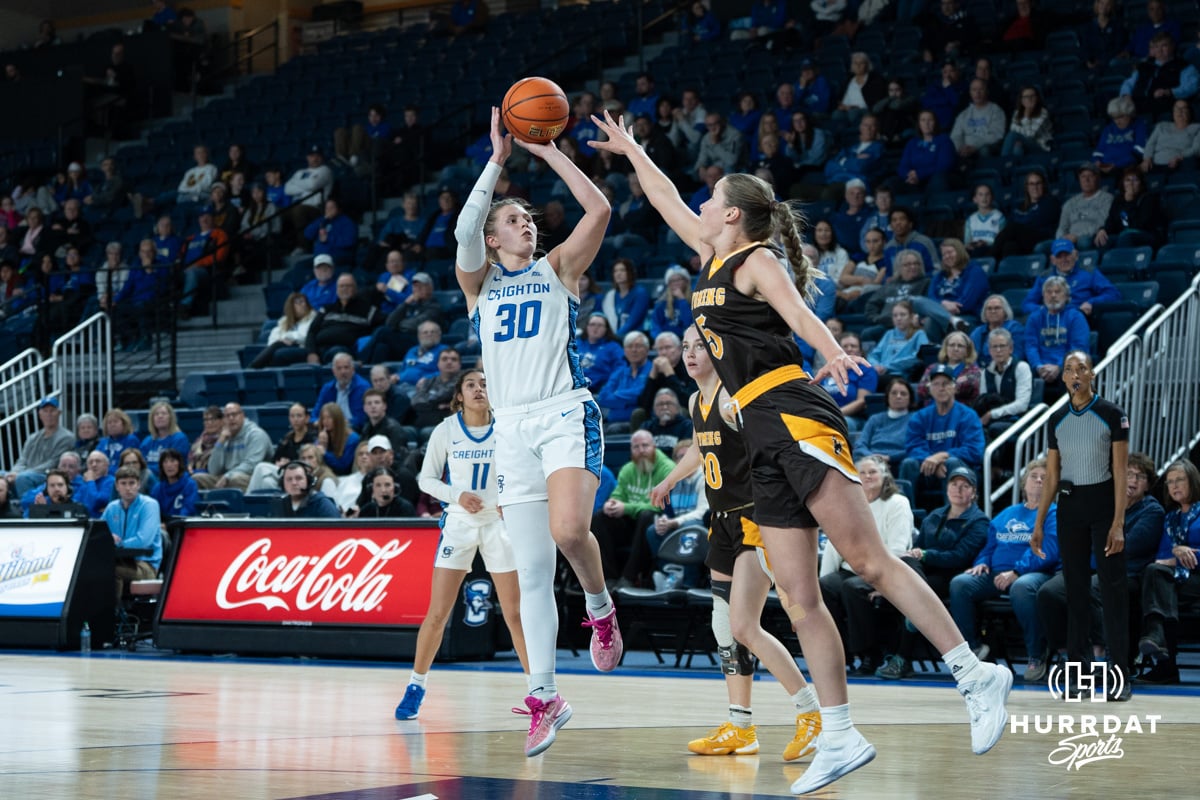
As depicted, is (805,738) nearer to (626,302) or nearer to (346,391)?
(626,302)

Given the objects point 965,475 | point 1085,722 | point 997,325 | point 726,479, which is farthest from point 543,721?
point 997,325

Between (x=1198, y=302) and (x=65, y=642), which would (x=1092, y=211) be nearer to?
(x=1198, y=302)

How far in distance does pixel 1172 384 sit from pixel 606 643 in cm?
753

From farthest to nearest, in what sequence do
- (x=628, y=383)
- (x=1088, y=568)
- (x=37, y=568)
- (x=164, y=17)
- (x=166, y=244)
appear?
(x=164, y=17)
(x=166, y=244)
(x=628, y=383)
(x=37, y=568)
(x=1088, y=568)

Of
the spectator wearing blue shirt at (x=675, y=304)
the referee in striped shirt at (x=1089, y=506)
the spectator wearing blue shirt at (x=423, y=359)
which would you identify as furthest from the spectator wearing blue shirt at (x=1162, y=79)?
the spectator wearing blue shirt at (x=423, y=359)

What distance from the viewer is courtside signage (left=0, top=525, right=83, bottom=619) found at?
481 inches

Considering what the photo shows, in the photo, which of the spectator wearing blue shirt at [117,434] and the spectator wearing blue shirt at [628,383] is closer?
the spectator wearing blue shirt at [628,383]

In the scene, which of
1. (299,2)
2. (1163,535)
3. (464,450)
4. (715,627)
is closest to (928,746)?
(715,627)

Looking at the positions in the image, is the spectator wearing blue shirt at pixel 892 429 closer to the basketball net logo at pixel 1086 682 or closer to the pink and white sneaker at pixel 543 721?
the basketball net logo at pixel 1086 682

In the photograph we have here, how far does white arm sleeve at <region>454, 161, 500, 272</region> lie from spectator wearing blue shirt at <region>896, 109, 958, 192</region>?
10257 mm

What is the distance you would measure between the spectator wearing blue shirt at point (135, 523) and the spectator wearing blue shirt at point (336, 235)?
6418mm

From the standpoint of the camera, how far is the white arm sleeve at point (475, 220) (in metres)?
5.77

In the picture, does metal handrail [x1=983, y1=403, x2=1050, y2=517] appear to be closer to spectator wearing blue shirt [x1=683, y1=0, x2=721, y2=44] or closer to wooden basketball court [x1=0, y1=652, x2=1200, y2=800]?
wooden basketball court [x1=0, y1=652, x2=1200, y2=800]

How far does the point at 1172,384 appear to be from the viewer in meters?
11.9
